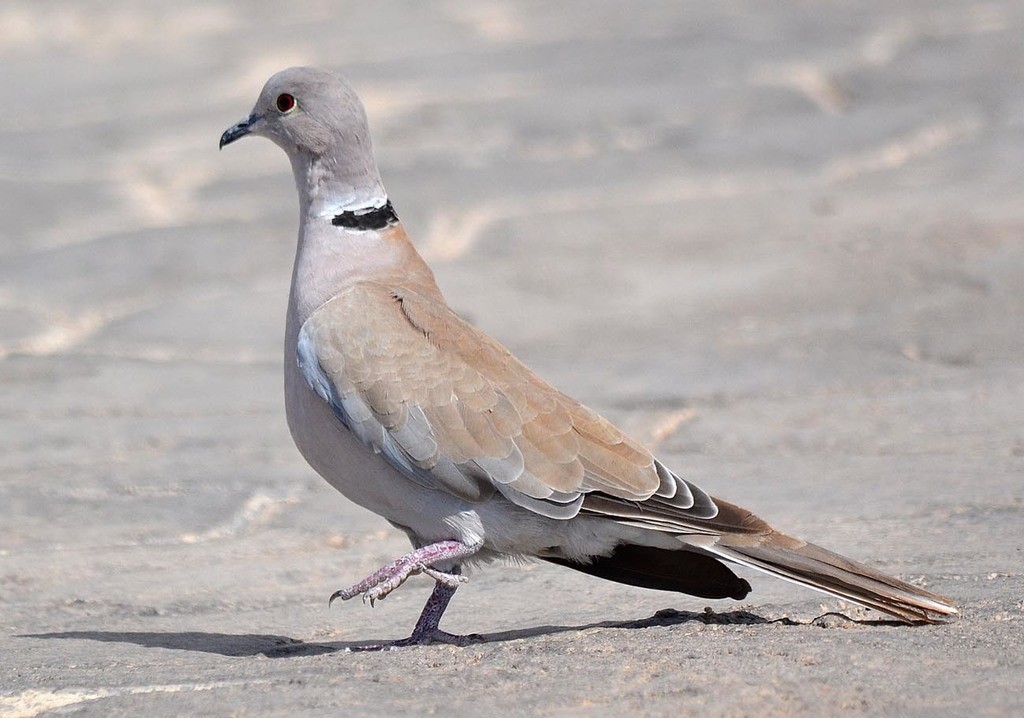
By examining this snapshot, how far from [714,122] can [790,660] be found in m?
7.64

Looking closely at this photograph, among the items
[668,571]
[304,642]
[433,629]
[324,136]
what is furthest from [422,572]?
[324,136]

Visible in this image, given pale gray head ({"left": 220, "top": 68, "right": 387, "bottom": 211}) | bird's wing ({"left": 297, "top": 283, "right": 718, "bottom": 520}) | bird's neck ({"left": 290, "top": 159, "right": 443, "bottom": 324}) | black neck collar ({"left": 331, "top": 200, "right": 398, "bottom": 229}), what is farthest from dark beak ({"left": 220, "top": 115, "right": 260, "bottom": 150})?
Answer: bird's wing ({"left": 297, "top": 283, "right": 718, "bottom": 520})

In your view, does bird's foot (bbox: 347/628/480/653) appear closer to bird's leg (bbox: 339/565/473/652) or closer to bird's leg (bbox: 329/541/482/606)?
bird's leg (bbox: 339/565/473/652)

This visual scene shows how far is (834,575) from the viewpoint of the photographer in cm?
358

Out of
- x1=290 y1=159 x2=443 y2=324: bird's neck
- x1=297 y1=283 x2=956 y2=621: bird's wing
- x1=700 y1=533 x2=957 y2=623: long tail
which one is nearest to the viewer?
x1=700 y1=533 x2=957 y2=623: long tail

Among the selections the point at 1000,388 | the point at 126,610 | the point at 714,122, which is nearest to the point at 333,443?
the point at 126,610

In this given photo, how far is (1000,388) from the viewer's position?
6.00m

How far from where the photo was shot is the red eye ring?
4461 mm

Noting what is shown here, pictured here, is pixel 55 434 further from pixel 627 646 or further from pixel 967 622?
pixel 967 622

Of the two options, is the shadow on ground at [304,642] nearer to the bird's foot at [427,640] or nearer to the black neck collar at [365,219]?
the bird's foot at [427,640]

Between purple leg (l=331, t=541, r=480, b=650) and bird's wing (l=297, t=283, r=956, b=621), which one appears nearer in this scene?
bird's wing (l=297, t=283, r=956, b=621)

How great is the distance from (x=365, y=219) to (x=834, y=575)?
1.56m

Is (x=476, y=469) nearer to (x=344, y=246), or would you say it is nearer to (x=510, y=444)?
(x=510, y=444)

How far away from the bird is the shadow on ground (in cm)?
10
